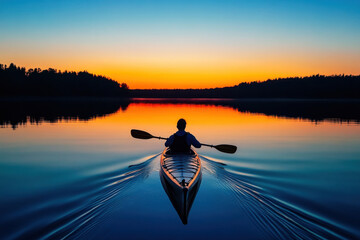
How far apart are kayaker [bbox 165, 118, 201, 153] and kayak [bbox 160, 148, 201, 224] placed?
23cm

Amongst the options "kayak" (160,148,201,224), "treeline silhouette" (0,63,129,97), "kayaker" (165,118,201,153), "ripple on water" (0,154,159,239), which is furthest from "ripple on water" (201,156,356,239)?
"treeline silhouette" (0,63,129,97)

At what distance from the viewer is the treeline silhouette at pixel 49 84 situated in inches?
4232

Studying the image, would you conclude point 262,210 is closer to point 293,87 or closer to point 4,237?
point 4,237

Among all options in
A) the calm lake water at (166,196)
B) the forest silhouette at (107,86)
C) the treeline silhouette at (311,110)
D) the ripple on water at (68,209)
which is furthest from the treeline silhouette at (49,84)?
the ripple on water at (68,209)

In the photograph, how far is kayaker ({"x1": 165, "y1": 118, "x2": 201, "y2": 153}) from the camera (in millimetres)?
8945

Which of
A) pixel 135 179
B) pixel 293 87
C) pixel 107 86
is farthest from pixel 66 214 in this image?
pixel 293 87

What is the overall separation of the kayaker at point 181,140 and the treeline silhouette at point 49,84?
119 metres

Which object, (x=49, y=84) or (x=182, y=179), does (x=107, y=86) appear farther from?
(x=182, y=179)

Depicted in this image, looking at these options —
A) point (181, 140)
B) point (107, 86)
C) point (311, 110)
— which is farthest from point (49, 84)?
point (181, 140)

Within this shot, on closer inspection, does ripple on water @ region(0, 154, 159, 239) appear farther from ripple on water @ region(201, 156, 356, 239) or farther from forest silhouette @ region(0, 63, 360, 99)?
forest silhouette @ region(0, 63, 360, 99)

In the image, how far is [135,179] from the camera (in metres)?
9.01

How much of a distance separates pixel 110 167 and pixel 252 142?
435 inches

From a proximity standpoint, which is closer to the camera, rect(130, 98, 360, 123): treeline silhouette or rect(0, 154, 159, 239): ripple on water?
rect(0, 154, 159, 239): ripple on water

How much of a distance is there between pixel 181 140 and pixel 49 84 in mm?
131016
